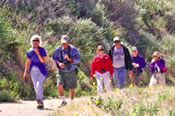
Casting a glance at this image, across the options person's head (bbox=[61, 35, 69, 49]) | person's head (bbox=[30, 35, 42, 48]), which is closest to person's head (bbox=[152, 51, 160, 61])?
person's head (bbox=[61, 35, 69, 49])

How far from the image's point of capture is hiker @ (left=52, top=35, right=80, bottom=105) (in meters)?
10.8

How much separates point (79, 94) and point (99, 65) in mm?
3017

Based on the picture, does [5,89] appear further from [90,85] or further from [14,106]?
[90,85]

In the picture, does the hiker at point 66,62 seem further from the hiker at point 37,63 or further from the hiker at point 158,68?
the hiker at point 158,68

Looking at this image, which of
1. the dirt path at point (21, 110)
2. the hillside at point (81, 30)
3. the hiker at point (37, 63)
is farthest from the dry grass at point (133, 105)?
the hiker at point (37, 63)

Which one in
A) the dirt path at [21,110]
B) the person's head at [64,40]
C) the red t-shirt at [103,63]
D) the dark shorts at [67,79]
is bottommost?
the dirt path at [21,110]

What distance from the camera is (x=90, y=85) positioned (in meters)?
15.2

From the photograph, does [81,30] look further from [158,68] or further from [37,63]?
[37,63]

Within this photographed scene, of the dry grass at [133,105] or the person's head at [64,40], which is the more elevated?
the person's head at [64,40]

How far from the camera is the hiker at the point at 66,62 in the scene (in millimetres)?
10828

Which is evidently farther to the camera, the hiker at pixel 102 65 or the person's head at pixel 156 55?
the person's head at pixel 156 55

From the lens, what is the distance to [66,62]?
10.9 m

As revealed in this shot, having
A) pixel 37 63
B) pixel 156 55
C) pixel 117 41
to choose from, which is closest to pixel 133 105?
pixel 37 63

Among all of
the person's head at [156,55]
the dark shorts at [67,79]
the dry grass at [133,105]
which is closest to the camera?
the dry grass at [133,105]
